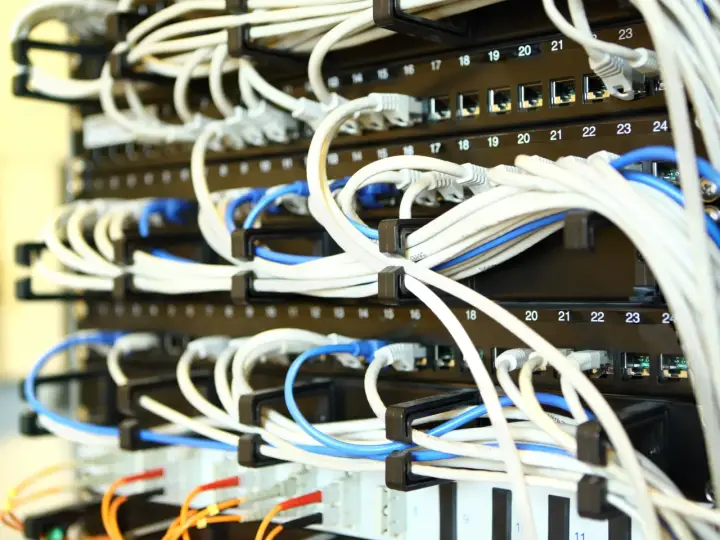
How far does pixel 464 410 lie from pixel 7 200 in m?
1.12

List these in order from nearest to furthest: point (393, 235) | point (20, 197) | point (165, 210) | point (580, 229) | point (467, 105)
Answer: point (580, 229) < point (393, 235) < point (467, 105) < point (165, 210) < point (20, 197)

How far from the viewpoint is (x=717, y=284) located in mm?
548

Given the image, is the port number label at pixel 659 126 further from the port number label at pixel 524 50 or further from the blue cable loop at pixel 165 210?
the blue cable loop at pixel 165 210

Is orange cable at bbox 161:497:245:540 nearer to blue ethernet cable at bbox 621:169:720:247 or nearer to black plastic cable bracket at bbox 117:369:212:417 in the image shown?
black plastic cable bracket at bbox 117:369:212:417

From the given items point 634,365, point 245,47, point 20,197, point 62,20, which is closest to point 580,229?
point 634,365

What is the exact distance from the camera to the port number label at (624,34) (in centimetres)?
67

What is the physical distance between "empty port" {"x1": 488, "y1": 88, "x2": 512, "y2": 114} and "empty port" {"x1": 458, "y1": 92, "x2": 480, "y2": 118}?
0.06ft

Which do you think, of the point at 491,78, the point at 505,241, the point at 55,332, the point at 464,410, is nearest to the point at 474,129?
the point at 491,78

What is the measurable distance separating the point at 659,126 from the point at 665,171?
4 cm

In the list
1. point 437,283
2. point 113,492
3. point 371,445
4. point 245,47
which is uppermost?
point 245,47

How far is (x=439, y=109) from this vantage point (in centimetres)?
78

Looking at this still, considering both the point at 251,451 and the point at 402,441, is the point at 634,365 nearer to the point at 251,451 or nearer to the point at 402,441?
the point at 402,441

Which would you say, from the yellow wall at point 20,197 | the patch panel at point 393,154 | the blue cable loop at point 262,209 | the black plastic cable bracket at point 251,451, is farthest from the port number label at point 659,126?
the yellow wall at point 20,197

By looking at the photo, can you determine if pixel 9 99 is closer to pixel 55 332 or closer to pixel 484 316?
Result: pixel 55 332
